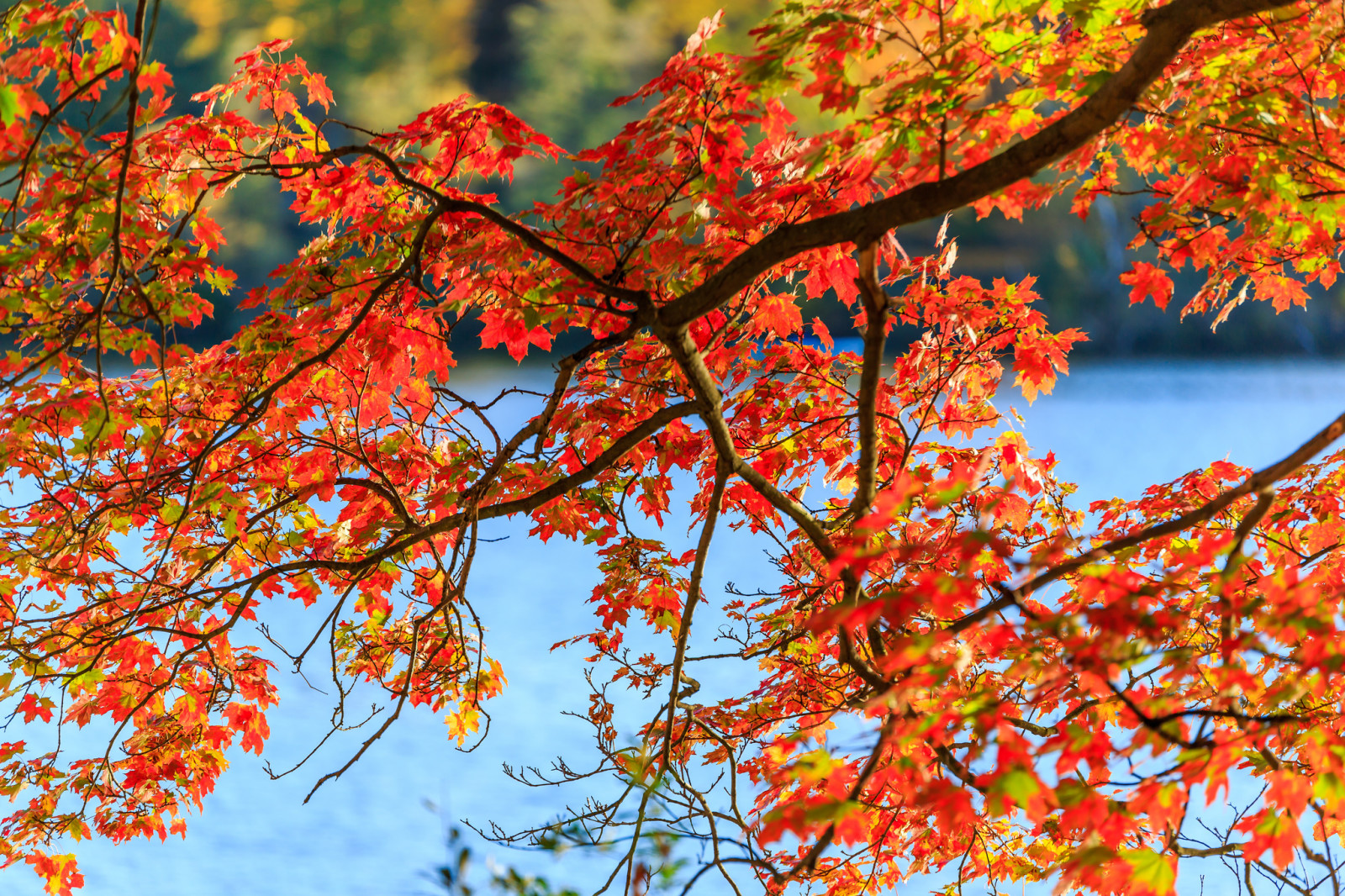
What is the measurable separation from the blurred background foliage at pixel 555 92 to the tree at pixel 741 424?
32.2ft

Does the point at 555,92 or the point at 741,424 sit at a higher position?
the point at 555,92

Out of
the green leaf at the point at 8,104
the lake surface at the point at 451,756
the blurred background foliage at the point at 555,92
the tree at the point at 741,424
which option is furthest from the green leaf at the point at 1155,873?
the blurred background foliage at the point at 555,92

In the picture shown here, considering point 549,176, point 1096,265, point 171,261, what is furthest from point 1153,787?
point 549,176

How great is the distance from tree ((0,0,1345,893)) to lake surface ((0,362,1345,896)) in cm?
235

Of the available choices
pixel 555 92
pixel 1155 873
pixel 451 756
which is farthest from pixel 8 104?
pixel 555 92

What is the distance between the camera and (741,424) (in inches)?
102

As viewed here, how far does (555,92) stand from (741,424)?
13.7 meters

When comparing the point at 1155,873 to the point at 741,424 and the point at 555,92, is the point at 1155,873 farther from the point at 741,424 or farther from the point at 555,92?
the point at 555,92

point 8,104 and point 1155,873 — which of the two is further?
point 8,104

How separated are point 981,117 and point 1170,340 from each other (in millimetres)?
12454

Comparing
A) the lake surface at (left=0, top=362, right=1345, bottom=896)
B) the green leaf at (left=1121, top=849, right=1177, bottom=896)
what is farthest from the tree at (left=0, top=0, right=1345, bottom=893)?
the lake surface at (left=0, top=362, right=1345, bottom=896)

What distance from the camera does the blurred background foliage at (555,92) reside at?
12.6 m

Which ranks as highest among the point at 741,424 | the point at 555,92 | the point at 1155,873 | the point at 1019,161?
the point at 555,92

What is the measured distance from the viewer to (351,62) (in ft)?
51.8
